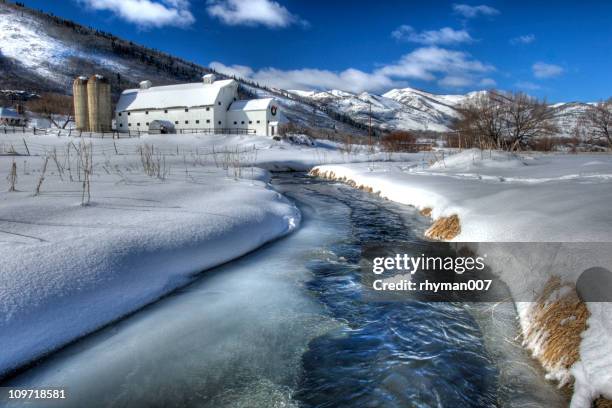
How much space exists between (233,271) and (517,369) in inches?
157

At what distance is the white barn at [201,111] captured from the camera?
49469mm

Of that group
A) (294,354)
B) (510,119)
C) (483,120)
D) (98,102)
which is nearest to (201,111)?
(98,102)

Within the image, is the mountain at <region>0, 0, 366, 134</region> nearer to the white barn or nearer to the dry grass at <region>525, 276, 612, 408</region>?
the white barn

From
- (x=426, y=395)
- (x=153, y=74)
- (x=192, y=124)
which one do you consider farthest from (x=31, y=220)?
(x=153, y=74)

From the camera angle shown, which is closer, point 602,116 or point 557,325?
point 557,325

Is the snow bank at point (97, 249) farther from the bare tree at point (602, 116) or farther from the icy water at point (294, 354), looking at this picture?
the bare tree at point (602, 116)

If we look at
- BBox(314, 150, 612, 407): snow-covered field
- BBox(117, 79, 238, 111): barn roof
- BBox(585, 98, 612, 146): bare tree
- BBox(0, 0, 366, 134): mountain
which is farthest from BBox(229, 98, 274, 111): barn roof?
BBox(0, 0, 366, 134): mountain

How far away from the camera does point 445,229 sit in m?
6.89

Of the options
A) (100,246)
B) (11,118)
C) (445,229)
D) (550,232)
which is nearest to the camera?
(550,232)

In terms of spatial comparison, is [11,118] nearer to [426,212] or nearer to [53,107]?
[53,107]

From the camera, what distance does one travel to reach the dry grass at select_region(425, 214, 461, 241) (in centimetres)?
650

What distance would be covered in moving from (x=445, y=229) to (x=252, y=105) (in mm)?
47072

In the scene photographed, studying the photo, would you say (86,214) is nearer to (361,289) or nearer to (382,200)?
(361,289)

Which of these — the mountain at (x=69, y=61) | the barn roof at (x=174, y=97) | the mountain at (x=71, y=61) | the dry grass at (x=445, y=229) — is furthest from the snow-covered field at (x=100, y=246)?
the mountain at (x=69, y=61)
